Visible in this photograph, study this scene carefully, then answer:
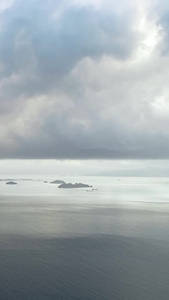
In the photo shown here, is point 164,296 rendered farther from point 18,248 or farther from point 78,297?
point 18,248

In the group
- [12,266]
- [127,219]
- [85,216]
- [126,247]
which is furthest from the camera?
[85,216]

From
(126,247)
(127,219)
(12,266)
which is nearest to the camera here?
(12,266)

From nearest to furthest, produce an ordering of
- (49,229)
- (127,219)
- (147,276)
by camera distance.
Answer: (147,276) < (49,229) < (127,219)

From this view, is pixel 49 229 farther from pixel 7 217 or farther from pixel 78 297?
pixel 78 297

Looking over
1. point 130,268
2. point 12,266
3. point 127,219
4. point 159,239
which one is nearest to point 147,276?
point 130,268

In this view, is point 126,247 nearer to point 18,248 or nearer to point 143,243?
point 143,243

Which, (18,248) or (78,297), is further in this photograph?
(18,248)

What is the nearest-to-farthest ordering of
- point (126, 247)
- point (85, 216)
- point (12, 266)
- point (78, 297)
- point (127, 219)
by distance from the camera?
point (78, 297) → point (12, 266) → point (126, 247) → point (127, 219) → point (85, 216)

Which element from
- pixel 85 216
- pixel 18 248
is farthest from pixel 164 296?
pixel 85 216

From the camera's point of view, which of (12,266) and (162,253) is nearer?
(12,266)
